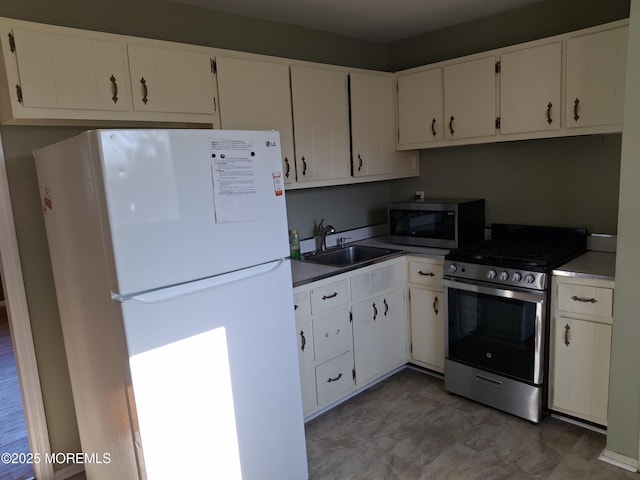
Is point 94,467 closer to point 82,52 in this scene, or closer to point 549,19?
point 82,52

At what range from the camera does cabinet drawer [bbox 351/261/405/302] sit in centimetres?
295

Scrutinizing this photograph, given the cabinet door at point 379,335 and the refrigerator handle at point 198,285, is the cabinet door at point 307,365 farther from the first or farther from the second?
the refrigerator handle at point 198,285

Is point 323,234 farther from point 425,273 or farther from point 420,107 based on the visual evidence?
point 420,107

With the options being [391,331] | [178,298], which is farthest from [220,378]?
[391,331]

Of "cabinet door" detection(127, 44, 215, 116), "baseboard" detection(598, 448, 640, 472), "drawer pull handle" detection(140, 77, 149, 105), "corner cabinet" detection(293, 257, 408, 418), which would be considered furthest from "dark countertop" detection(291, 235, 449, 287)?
"baseboard" detection(598, 448, 640, 472)

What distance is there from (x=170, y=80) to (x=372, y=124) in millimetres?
1560

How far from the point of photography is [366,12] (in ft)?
9.91

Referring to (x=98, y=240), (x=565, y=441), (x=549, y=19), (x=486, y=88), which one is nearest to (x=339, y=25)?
(x=486, y=88)

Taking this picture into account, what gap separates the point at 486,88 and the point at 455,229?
0.94 meters

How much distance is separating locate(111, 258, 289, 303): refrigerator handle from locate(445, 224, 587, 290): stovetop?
132 cm

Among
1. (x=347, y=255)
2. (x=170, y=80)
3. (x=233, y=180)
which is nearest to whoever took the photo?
(x=233, y=180)

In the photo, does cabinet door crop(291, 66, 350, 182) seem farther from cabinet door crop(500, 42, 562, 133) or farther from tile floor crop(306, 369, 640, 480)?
tile floor crop(306, 369, 640, 480)

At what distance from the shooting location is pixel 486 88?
3.03 m

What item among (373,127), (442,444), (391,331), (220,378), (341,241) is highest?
(373,127)
